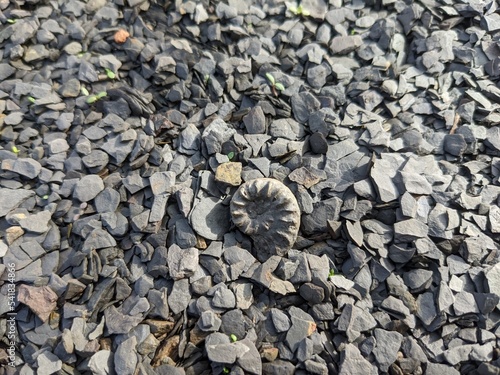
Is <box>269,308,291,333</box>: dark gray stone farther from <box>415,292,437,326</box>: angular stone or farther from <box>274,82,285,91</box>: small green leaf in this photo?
<box>274,82,285,91</box>: small green leaf

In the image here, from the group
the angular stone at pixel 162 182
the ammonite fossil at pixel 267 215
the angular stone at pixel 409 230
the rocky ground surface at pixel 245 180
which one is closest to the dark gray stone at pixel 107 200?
the rocky ground surface at pixel 245 180

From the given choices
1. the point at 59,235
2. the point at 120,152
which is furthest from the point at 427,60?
the point at 59,235

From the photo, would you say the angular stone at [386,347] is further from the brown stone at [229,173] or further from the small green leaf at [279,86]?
the small green leaf at [279,86]

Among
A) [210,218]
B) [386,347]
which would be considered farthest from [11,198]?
[386,347]

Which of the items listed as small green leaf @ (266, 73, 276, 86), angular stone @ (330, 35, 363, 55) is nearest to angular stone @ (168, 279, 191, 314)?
small green leaf @ (266, 73, 276, 86)

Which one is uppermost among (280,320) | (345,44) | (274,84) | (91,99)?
(345,44)

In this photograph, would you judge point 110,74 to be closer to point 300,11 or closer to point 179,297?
point 300,11
